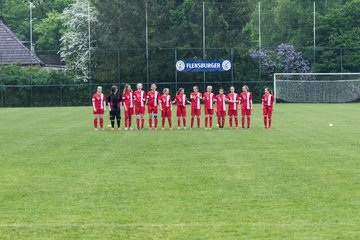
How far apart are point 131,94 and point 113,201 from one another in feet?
62.5

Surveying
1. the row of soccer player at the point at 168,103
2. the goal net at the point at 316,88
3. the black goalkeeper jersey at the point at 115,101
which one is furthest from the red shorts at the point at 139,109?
the goal net at the point at 316,88

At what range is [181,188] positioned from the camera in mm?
13828

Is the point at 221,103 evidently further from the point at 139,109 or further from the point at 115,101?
the point at 115,101

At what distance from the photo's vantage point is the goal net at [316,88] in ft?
198

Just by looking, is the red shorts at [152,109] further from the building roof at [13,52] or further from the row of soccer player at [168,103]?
the building roof at [13,52]

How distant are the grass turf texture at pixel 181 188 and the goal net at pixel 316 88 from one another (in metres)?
35.1

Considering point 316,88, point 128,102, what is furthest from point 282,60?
point 128,102

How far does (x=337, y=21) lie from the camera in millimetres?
71812

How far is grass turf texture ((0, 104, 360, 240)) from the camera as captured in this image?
1017 cm

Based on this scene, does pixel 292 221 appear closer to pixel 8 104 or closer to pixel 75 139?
pixel 75 139

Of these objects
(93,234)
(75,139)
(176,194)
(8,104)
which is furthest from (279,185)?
(8,104)

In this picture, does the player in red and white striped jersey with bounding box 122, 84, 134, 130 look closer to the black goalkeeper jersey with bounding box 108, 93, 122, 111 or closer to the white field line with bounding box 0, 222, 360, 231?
the black goalkeeper jersey with bounding box 108, 93, 122, 111

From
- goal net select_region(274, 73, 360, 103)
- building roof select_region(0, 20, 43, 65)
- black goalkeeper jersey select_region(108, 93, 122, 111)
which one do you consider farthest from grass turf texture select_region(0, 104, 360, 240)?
building roof select_region(0, 20, 43, 65)

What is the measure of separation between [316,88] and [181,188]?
4836 centimetres
